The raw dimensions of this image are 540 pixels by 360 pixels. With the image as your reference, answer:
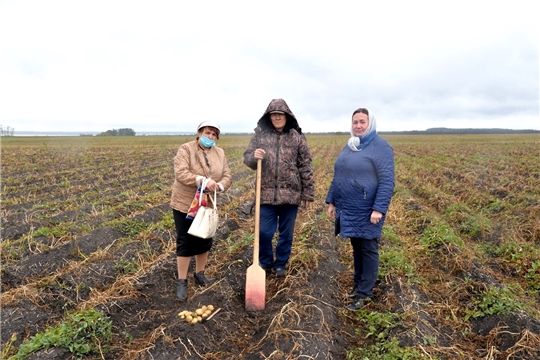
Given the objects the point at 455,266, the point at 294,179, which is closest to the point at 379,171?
the point at 294,179

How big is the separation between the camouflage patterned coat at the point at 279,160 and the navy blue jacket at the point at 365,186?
0.60 meters

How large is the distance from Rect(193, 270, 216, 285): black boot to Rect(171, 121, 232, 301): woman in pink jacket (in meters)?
0.25

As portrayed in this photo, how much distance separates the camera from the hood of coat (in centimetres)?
391

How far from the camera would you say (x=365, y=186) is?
350 centimetres

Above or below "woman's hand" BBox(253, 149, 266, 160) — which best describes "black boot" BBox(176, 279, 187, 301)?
below

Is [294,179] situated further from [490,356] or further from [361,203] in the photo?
[490,356]

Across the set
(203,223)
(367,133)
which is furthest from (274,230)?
(367,133)

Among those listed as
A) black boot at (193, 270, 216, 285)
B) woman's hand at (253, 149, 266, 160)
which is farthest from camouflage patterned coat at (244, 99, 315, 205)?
black boot at (193, 270, 216, 285)

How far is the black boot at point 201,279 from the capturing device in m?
4.22

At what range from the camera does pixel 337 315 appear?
3.67 meters

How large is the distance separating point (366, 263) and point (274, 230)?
3.87 ft

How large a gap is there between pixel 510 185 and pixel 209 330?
9.95 metres

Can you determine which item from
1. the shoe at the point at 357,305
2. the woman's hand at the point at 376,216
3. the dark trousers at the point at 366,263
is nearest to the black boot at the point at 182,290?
the shoe at the point at 357,305

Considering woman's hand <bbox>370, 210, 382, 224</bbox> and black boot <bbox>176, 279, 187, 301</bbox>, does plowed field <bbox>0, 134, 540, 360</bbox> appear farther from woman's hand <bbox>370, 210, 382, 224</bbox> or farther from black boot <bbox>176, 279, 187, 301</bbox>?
woman's hand <bbox>370, 210, 382, 224</bbox>
